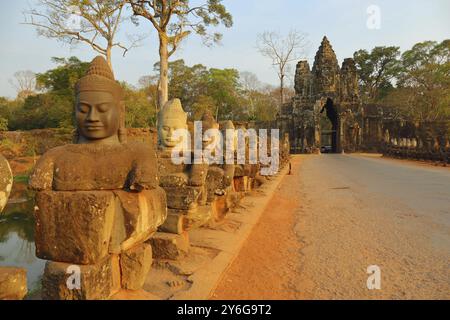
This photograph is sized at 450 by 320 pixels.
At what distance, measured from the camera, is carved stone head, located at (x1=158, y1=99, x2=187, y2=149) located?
4.43 meters

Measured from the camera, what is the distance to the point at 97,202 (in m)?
2.07

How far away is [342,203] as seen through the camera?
6664mm

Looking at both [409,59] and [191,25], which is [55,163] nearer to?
[191,25]

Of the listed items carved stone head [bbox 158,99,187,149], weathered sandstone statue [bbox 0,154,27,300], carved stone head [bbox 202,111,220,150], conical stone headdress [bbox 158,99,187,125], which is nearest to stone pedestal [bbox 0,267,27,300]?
weathered sandstone statue [bbox 0,154,27,300]

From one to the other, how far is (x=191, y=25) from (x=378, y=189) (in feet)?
52.9

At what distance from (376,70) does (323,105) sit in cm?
1763

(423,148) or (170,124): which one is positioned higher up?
(170,124)

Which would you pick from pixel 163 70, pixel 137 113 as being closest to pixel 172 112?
pixel 163 70

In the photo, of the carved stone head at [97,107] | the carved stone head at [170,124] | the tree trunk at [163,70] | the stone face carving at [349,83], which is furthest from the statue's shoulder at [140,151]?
the stone face carving at [349,83]

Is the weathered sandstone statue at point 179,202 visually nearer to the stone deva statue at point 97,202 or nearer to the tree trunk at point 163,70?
the stone deva statue at point 97,202

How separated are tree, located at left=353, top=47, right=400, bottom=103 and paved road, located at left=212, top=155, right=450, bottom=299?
143ft

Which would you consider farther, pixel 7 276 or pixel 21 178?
pixel 21 178

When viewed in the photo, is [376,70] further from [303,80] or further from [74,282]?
[74,282]
